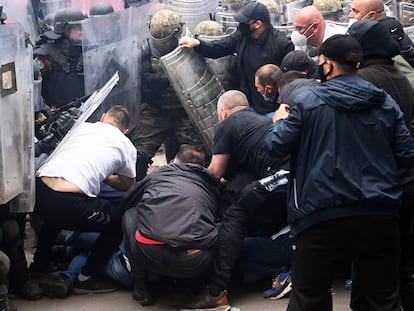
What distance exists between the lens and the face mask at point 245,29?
6.15m

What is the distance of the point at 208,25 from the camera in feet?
22.5

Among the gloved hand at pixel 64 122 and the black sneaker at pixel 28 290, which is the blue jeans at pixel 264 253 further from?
the gloved hand at pixel 64 122

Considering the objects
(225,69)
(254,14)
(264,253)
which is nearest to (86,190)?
(264,253)

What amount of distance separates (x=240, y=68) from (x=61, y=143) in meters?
1.76

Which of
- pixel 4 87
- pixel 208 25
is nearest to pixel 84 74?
pixel 208 25

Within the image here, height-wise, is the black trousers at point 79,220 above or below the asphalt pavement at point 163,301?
above

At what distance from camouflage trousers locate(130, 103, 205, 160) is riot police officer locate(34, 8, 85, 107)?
64 centimetres

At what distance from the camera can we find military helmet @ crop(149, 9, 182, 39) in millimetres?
6453

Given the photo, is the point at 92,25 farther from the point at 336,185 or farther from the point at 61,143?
the point at 336,185

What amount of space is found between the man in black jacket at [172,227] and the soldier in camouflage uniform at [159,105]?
5.08ft

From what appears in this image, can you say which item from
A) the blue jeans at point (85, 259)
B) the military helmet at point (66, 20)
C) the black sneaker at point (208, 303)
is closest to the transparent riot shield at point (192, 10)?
the military helmet at point (66, 20)

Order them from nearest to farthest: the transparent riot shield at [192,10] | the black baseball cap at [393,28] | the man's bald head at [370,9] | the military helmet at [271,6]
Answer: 1. the black baseball cap at [393,28]
2. the man's bald head at [370,9]
3. the military helmet at [271,6]
4. the transparent riot shield at [192,10]

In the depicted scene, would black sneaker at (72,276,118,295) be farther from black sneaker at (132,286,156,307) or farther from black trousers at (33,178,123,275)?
black sneaker at (132,286,156,307)

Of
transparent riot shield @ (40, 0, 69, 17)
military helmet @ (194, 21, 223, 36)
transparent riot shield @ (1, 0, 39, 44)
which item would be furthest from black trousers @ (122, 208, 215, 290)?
transparent riot shield @ (40, 0, 69, 17)
